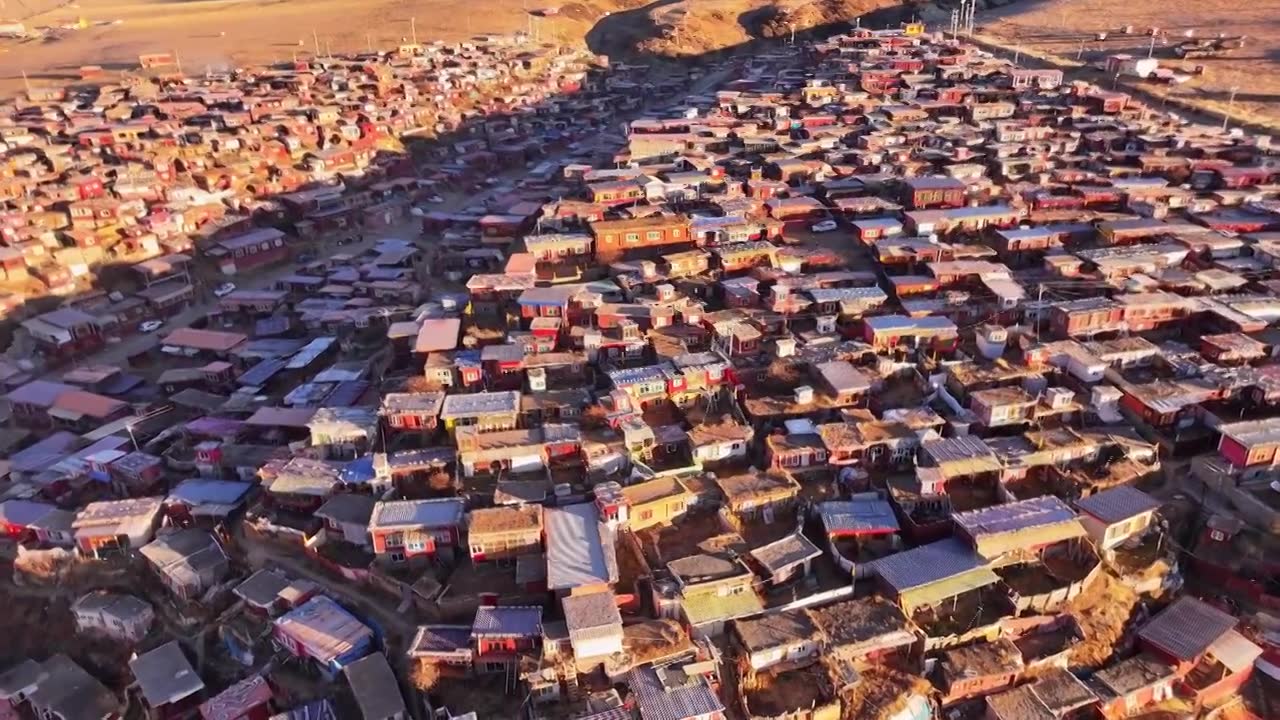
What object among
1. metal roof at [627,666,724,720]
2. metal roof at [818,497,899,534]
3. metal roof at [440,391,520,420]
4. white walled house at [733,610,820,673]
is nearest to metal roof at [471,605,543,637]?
metal roof at [627,666,724,720]

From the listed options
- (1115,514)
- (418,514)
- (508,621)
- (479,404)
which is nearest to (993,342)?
(1115,514)

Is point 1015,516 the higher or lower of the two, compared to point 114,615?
higher

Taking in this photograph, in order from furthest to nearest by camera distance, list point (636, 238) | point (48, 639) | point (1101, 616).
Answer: point (636, 238)
point (48, 639)
point (1101, 616)

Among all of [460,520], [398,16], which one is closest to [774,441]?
[460,520]

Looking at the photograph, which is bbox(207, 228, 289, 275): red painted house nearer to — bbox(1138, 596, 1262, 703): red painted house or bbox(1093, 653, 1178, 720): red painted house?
bbox(1093, 653, 1178, 720): red painted house

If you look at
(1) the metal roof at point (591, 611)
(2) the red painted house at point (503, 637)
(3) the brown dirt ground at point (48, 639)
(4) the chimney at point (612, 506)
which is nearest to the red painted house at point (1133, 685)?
(1) the metal roof at point (591, 611)

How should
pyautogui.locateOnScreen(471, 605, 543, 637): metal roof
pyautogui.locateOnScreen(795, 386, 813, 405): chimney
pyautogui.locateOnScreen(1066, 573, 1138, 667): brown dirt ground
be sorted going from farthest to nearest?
pyautogui.locateOnScreen(795, 386, 813, 405): chimney < pyautogui.locateOnScreen(1066, 573, 1138, 667): brown dirt ground < pyautogui.locateOnScreen(471, 605, 543, 637): metal roof

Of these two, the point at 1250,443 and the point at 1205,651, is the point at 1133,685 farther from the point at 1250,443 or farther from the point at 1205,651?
the point at 1250,443

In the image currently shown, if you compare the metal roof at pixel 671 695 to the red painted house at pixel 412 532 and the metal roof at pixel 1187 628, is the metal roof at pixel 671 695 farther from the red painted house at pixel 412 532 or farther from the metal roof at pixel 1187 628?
the metal roof at pixel 1187 628
